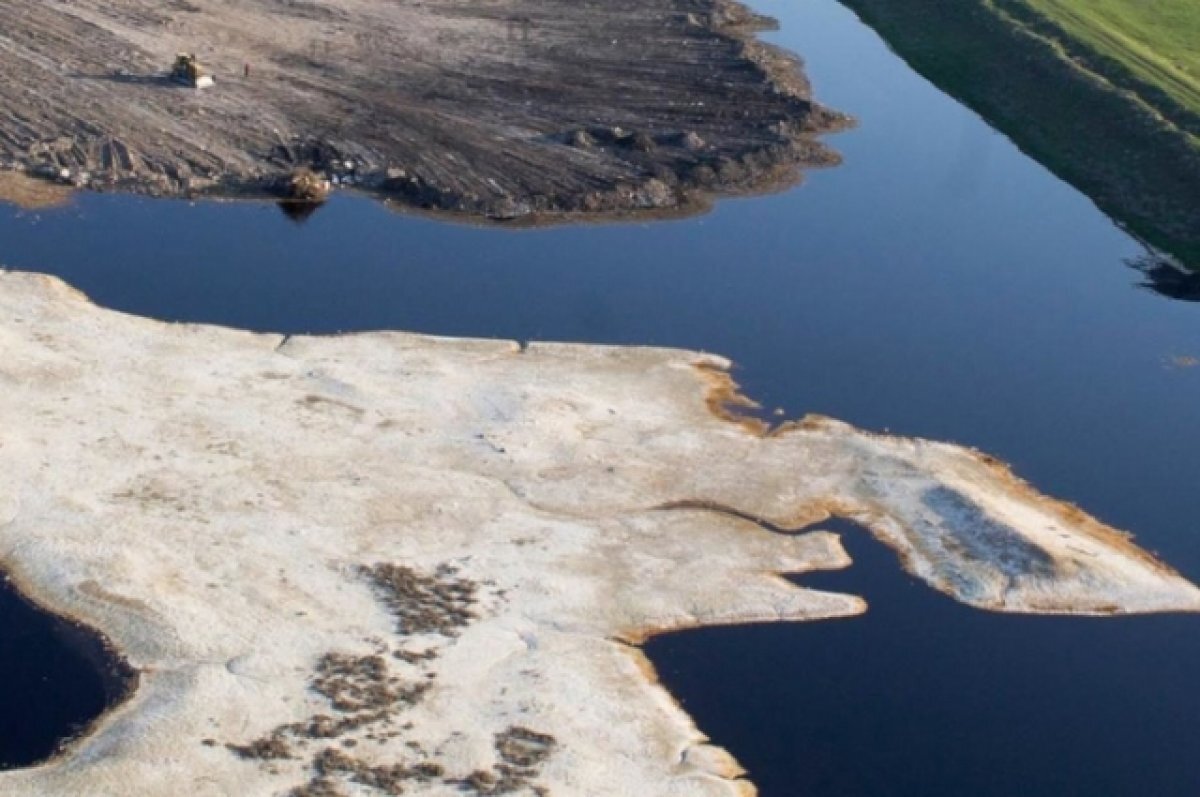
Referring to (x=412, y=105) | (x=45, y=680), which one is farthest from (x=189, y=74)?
(x=45, y=680)

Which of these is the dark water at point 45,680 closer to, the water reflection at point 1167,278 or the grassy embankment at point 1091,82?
the water reflection at point 1167,278

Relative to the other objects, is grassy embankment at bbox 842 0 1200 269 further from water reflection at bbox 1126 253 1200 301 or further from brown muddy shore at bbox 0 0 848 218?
brown muddy shore at bbox 0 0 848 218

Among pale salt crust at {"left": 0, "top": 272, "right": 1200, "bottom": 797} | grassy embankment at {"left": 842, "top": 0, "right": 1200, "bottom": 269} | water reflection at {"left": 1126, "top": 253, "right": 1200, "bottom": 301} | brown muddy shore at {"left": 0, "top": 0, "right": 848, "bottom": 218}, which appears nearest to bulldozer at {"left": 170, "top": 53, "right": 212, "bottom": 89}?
brown muddy shore at {"left": 0, "top": 0, "right": 848, "bottom": 218}

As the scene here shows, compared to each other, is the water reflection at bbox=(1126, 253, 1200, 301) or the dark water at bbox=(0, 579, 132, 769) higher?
the water reflection at bbox=(1126, 253, 1200, 301)

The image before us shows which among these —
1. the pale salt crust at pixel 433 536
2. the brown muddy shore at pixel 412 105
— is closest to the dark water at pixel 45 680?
the pale salt crust at pixel 433 536

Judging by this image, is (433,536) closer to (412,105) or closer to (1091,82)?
(412,105)

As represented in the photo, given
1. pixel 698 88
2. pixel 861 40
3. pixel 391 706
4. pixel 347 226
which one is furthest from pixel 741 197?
pixel 391 706

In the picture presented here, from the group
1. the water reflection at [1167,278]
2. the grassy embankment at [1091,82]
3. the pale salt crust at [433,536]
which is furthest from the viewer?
the grassy embankment at [1091,82]

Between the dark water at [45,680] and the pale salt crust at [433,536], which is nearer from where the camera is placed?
the dark water at [45,680]
